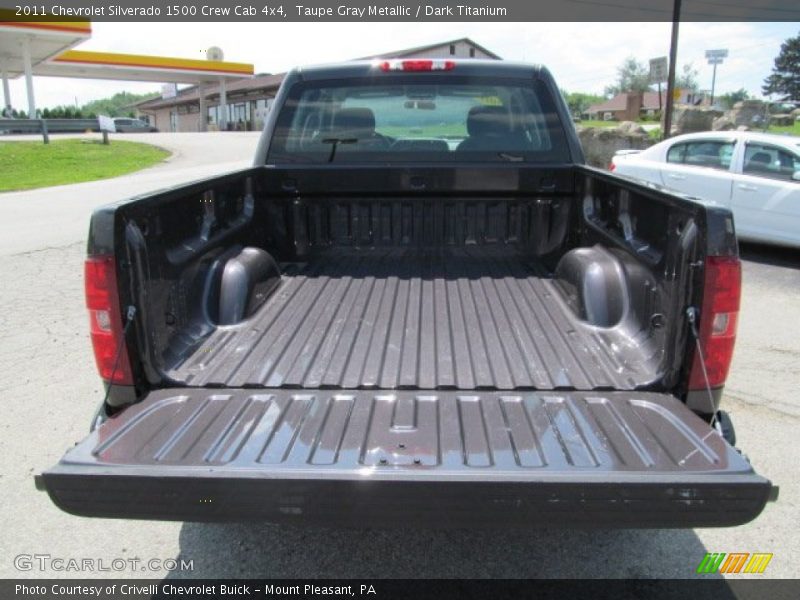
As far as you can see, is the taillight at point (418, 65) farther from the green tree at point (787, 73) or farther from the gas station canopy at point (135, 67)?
the green tree at point (787, 73)

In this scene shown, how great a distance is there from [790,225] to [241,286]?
25.0 ft

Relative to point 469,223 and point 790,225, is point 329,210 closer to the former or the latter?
point 469,223

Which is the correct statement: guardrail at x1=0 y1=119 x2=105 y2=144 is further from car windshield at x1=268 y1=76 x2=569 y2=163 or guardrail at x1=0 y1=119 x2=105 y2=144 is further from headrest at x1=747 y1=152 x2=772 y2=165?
car windshield at x1=268 y1=76 x2=569 y2=163

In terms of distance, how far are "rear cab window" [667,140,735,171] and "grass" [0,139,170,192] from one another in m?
15.1

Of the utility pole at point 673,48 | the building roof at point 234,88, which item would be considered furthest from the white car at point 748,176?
the building roof at point 234,88

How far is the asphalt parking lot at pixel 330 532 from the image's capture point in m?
2.71

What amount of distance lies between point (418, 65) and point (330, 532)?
106 inches

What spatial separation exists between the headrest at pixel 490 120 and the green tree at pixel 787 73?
9582cm

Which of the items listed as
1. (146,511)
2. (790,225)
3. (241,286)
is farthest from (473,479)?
(790,225)

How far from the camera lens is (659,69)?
14930mm

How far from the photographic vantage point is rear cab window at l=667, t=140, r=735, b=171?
8.95 meters

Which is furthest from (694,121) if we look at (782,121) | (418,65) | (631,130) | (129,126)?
(129,126)

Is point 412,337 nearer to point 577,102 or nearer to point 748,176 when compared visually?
point 748,176

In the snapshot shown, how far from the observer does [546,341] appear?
2.88 metres
